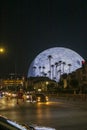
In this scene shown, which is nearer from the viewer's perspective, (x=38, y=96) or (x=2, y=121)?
(x=2, y=121)

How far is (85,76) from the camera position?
14988 cm

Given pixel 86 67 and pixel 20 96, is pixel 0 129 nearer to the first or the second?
pixel 20 96

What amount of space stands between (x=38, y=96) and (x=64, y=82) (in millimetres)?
111686

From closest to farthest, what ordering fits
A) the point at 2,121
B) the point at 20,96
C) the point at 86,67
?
the point at 2,121, the point at 20,96, the point at 86,67

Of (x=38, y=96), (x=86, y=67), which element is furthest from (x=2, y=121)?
(x=86, y=67)

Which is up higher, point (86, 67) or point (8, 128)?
point (86, 67)

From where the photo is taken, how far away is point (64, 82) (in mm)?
171875

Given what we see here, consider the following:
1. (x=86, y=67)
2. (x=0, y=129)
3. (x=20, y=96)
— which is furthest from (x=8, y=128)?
(x=86, y=67)

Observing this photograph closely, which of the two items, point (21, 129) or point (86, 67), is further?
point (86, 67)

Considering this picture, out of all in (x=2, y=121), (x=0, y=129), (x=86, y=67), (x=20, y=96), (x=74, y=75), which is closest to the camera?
(x=0, y=129)

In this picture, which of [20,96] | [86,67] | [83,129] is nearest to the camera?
[83,129]

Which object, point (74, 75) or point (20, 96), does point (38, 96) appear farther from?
point (74, 75)

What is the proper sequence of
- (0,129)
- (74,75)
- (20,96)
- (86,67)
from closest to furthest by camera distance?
1. (0,129)
2. (20,96)
3. (86,67)
4. (74,75)

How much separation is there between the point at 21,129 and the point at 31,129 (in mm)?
371
